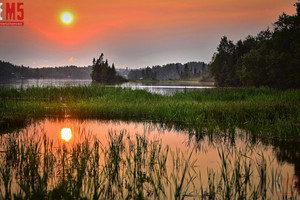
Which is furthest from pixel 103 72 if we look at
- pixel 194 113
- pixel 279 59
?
pixel 194 113

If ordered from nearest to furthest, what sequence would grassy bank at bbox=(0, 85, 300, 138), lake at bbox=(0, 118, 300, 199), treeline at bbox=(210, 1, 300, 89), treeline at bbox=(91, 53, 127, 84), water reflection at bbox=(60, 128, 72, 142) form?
lake at bbox=(0, 118, 300, 199), water reflection at bbox=(60, 128, 72, 142), grassy bank at bbox=(0, 85, 300, 138), treeline at bbox=(210, 1, 300, 89), treeline at bbox=(91, 53, 127, 84)

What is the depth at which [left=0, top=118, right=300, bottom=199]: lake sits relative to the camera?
712cm

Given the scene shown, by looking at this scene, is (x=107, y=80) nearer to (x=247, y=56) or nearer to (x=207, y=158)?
(x=247, y=56)

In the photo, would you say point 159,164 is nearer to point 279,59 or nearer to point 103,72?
point 279,59

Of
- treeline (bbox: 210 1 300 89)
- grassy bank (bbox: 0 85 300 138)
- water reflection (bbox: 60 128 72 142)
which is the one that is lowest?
water reflection (bbox: 60 128 72 142)

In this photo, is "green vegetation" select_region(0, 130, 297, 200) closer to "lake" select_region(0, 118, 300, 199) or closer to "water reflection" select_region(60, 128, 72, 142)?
"lake" select_region(0, 118, 300, 199)

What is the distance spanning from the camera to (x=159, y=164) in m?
8.55

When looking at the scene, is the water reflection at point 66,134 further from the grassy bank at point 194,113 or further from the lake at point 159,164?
the grassy bank at point 194,113

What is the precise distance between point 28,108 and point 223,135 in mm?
16596

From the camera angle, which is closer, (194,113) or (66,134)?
(66,134)

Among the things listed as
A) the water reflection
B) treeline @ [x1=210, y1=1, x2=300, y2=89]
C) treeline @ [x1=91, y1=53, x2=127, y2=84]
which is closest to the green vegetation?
the water reflection

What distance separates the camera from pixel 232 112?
2036 cm

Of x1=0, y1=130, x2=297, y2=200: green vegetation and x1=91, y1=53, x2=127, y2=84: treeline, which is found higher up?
x1=91, y1=53, x2=127, y2=84: treeline

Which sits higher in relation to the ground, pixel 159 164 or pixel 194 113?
pixel 194 113
